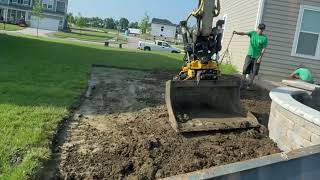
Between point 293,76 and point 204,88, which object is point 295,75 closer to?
point 293,76

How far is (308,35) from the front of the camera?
52.3 ft

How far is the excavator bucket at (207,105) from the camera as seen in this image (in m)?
7.71

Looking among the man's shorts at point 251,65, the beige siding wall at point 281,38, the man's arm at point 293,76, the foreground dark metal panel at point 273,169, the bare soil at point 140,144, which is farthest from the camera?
the beige siding wall at point 281,38

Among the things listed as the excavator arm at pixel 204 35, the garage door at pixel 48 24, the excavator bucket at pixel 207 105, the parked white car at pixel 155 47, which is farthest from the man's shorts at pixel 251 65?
the garage door at pixel 48 24

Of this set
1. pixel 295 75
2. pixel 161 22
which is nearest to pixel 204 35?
pixel 295 75

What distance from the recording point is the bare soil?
5781 millimetres

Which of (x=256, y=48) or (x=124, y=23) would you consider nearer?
(x=256, y=48)

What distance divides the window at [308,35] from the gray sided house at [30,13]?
65.0 m

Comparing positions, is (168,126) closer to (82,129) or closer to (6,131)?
(82,129)

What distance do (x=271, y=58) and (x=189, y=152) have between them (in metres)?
10.3

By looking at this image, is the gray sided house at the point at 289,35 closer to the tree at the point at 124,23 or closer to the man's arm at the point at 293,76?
the man's arm at the point at 293,76

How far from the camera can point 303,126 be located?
242 inches

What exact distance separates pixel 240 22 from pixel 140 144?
13.3 metres

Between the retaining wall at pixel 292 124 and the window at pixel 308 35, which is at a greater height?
the window at pixel 308 35
